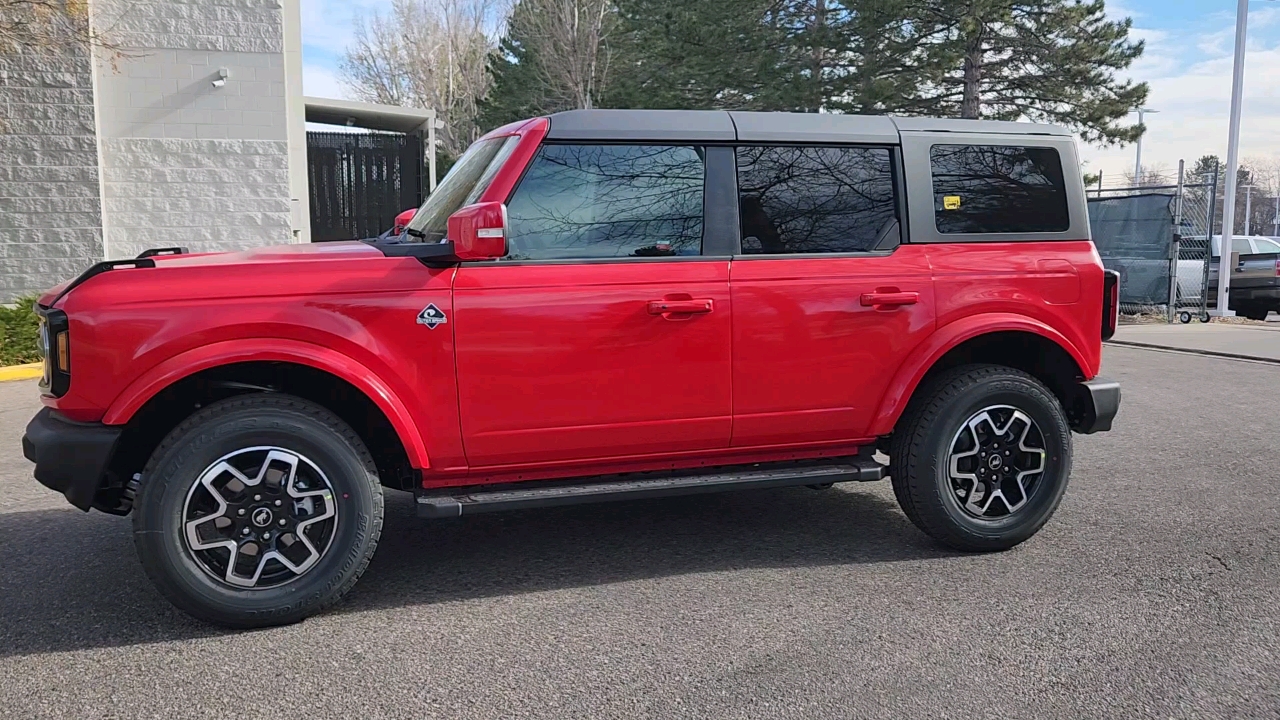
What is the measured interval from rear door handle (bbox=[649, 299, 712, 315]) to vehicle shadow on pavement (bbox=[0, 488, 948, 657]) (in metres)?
Answer: 1.16

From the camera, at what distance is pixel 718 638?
3512 mm

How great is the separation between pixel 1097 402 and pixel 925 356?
3.18 feet

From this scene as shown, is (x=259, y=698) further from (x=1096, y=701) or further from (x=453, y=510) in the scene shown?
(x=1096, y=701)

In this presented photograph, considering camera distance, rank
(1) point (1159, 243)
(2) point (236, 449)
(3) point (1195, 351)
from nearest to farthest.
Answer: (2) point (236, 449) < (3) point (1195, 351) < (1) point (1159, 243)

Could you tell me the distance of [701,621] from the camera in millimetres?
3668

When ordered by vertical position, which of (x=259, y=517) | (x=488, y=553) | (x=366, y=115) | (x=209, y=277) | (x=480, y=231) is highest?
(x=366, y=115)

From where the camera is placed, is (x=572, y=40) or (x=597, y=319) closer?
(x=597, y=319)

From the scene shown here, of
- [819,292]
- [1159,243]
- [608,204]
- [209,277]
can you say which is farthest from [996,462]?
[1159,243]

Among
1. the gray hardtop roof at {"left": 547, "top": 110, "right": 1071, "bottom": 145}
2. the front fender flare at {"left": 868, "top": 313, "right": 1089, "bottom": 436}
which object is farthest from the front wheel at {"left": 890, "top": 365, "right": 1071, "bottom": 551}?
the gray hardtop roof at {"left": 547, "top": 110, "right": 1071, "bottom": 145}

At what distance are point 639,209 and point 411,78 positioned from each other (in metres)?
50.0

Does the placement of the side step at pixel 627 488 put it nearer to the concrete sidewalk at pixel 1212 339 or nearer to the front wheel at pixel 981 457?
the front wheel at pixel 981 457

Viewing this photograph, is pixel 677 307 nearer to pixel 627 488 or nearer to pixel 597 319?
pixel 597 319

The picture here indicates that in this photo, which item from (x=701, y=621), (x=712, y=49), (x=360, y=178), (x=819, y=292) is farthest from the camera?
(x=712, y=49)

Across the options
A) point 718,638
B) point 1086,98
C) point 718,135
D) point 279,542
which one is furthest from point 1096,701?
point 1086,98
